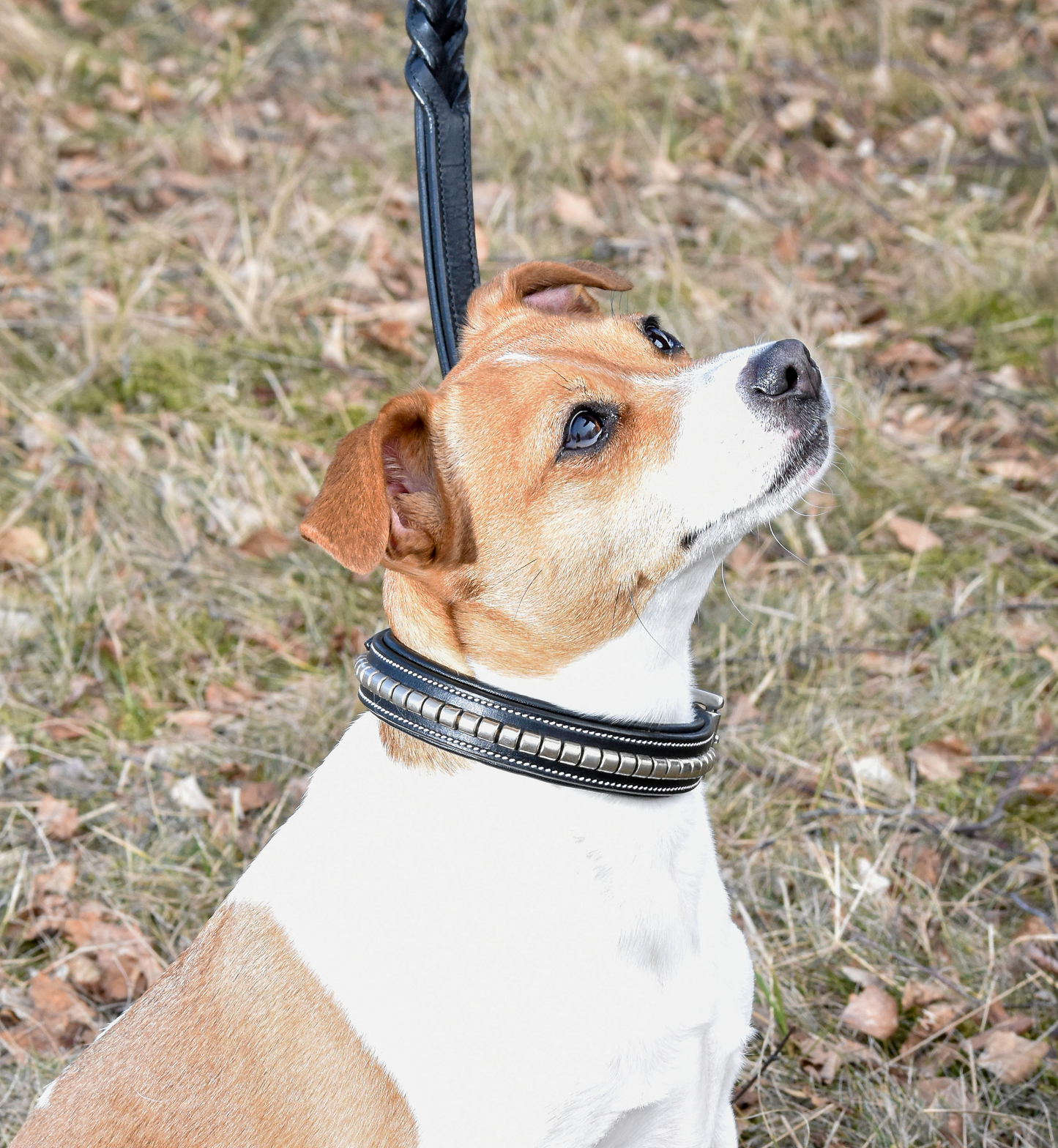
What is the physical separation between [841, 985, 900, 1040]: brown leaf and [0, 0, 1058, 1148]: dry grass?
0.06 m

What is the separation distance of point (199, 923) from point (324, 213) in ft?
14.1

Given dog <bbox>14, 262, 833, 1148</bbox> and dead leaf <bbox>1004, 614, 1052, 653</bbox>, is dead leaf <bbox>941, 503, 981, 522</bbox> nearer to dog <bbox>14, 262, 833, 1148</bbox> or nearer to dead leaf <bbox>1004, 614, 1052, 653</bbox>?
dead leaf <bbox>1004, 614, 1052, 653</bbox>

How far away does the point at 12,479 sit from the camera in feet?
18.2

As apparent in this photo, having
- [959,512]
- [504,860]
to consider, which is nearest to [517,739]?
[504,860]

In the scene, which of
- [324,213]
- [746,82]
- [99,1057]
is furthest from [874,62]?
[99,1057]

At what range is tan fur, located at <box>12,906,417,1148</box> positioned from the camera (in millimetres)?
2299

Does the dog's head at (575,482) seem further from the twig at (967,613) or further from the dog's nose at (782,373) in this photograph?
the twig at (967,613)

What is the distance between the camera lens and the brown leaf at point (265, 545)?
17.2 ft

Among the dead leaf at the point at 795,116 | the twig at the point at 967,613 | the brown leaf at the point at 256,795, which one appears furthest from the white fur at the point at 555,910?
the dead leaf at the point at 795,116

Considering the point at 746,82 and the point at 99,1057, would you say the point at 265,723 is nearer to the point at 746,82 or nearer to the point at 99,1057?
the point at 99,1057

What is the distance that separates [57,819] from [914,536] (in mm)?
3454

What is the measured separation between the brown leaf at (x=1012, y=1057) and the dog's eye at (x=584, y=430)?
1931 millimetres

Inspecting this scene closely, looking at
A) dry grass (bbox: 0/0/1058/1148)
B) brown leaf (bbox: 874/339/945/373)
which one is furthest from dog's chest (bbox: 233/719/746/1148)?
brown leaf (bbox: 874/339/945/373)

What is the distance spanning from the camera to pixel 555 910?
7.75 ft
